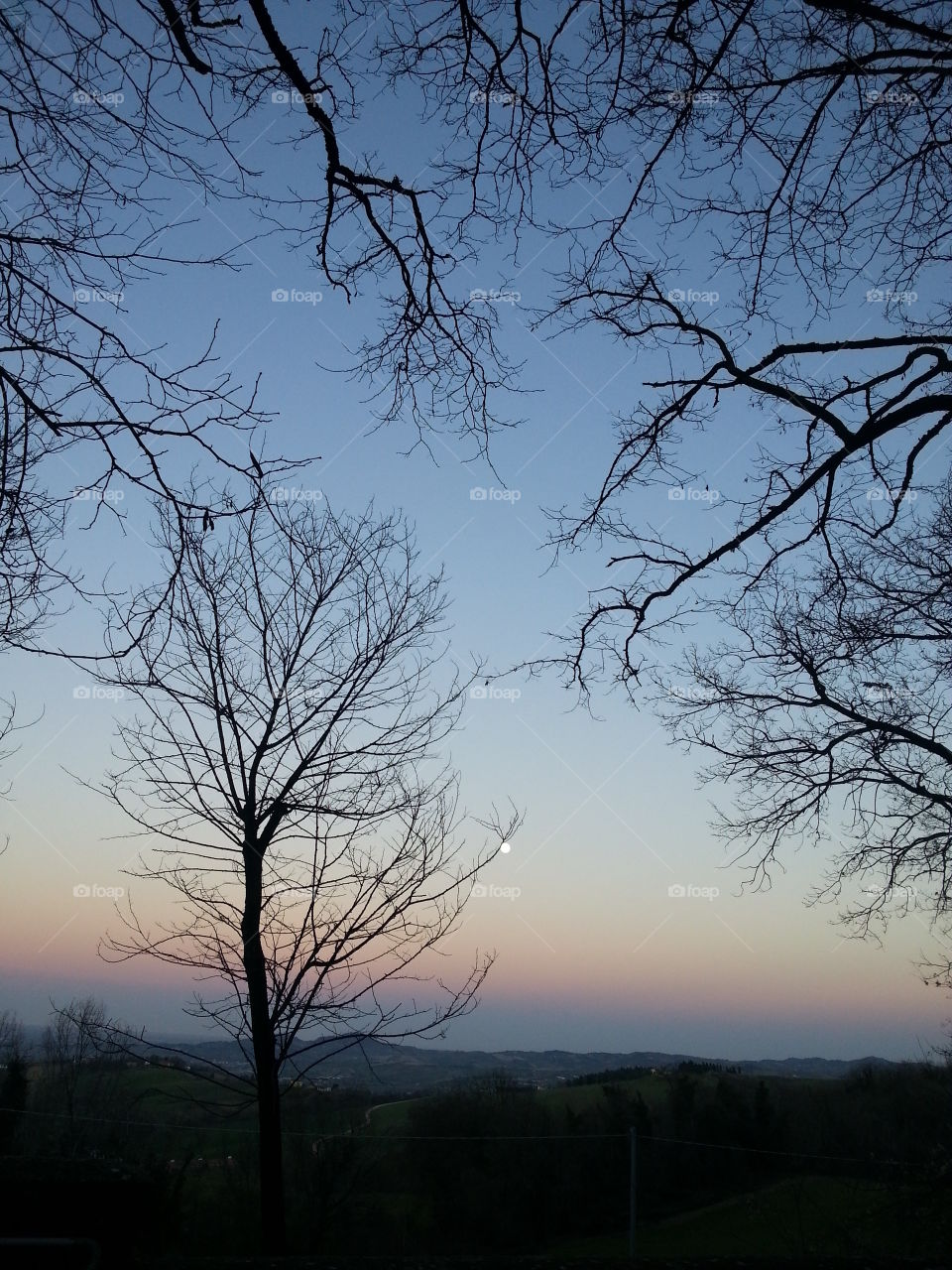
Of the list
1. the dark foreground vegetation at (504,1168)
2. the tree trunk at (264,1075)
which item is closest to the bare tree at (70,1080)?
the dark foreground vegetation at (504,1168)

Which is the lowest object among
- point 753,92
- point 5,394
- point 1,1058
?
point 1,1058

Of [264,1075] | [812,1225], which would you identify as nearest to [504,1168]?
[812,1225]

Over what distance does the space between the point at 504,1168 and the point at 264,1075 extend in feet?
36.1

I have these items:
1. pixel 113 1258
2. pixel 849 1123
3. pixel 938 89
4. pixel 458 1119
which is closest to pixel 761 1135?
pixel 849 1123

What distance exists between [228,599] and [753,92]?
5534 millimetres

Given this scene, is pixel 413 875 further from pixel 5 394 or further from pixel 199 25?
pixel 199 25

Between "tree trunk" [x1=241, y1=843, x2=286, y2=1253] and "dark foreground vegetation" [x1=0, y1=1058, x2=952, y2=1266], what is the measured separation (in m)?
0.36

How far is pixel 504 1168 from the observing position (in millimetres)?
16281

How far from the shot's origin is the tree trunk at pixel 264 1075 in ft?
22.8

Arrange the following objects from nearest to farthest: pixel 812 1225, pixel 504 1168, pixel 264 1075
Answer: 1. pixel 264 1075
2. pixel 812 1225
3. pixel 504 1168

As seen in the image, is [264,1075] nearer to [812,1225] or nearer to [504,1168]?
[812,1225]

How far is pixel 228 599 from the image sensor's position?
8.34 meters

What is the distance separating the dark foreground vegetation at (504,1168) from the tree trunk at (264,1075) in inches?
14.0

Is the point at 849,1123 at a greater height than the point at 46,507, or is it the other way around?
the point at 46,507
